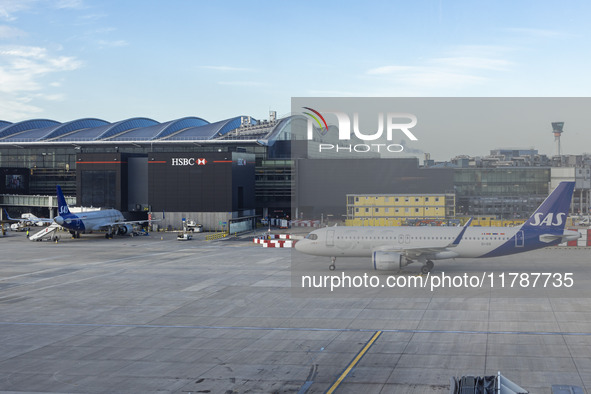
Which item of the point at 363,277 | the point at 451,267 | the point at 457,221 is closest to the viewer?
the point at 363,277

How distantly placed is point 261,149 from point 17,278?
8179cm

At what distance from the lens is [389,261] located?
161ft

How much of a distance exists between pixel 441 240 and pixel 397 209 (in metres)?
16.6

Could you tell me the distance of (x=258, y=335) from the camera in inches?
1237

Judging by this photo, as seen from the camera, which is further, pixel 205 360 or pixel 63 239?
pixel 63 239

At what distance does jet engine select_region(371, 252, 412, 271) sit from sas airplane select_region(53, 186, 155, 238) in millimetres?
49764

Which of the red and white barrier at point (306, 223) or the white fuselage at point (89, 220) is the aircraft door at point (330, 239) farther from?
the white fuselage at point (89, 220)

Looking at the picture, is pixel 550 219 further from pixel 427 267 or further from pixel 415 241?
pixel 415 241

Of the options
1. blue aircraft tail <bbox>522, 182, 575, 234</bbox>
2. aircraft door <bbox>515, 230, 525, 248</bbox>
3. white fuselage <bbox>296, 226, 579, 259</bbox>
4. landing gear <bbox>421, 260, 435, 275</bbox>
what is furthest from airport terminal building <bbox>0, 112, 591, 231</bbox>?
blue aircraft tail <bbox>522, 182, 575, 234</bbox>

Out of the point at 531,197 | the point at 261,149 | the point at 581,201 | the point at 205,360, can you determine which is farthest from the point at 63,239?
the point at 581,201

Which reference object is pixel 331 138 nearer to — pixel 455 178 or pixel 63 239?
pixel 455 178

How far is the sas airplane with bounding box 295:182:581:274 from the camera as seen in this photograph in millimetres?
49531

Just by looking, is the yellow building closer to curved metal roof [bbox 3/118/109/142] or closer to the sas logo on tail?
the sas logo on tail

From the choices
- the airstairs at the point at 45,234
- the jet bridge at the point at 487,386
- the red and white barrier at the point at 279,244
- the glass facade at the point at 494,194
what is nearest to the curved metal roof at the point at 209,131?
the airstairs at the point at 45,234
